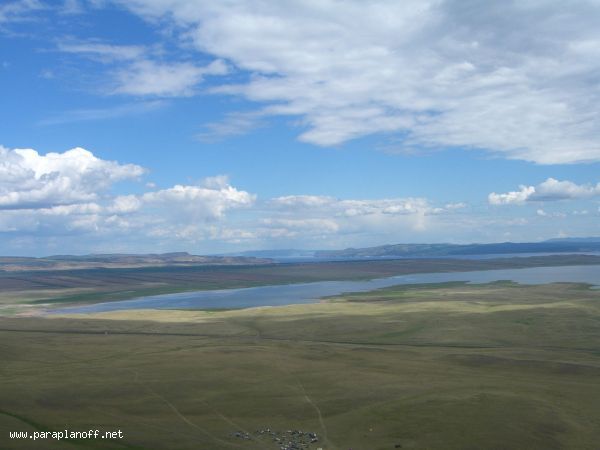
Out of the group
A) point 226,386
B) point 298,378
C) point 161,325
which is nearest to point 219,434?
point 226,386

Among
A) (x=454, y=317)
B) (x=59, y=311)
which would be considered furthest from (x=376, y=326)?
(x=59, y=311)

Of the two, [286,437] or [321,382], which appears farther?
[321,382]

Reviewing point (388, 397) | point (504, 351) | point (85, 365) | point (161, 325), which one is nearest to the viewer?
point (388, 397)

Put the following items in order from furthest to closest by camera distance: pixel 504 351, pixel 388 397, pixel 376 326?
pixel 376 326 < pixel 504 351 < pixel 388 397

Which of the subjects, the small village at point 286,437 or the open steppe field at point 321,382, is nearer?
the small village at point 286,437

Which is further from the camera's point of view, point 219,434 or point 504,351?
point 504,351

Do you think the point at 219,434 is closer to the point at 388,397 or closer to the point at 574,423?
the point at 388,397

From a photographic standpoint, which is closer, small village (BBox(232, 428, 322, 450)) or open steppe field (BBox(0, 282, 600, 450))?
small village (BBox(232, 428, 322, 450))
